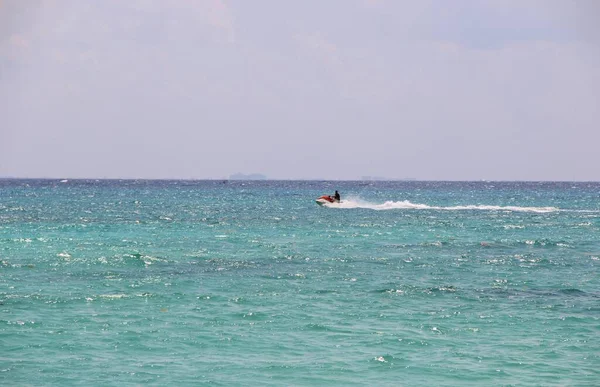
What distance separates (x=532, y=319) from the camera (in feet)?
68.4

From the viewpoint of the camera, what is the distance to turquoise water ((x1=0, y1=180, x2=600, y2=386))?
1582 centimetres

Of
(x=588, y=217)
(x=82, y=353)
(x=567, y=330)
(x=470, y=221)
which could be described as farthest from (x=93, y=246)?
(x=588, y=217)

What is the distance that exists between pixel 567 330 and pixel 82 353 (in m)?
11.8

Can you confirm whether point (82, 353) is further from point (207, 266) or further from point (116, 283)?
point (207, 266)

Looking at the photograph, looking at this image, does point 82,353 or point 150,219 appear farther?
point 150,219

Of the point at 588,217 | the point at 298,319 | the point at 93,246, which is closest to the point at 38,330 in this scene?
the point at 298,319

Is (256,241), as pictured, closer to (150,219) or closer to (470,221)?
(150,219)

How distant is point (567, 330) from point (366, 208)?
64700mm

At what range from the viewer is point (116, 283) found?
26484 mm

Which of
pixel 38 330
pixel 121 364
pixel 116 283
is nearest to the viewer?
pixel 121 364

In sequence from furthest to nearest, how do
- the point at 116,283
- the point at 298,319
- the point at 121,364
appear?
the point at 116,283, the point at 298,319, the point at 121,364

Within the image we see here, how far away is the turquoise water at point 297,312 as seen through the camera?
15.8 m

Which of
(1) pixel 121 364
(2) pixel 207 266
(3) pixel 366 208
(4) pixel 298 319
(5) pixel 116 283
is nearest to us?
(1) pixel 121 364

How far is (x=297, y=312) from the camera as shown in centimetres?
2145
